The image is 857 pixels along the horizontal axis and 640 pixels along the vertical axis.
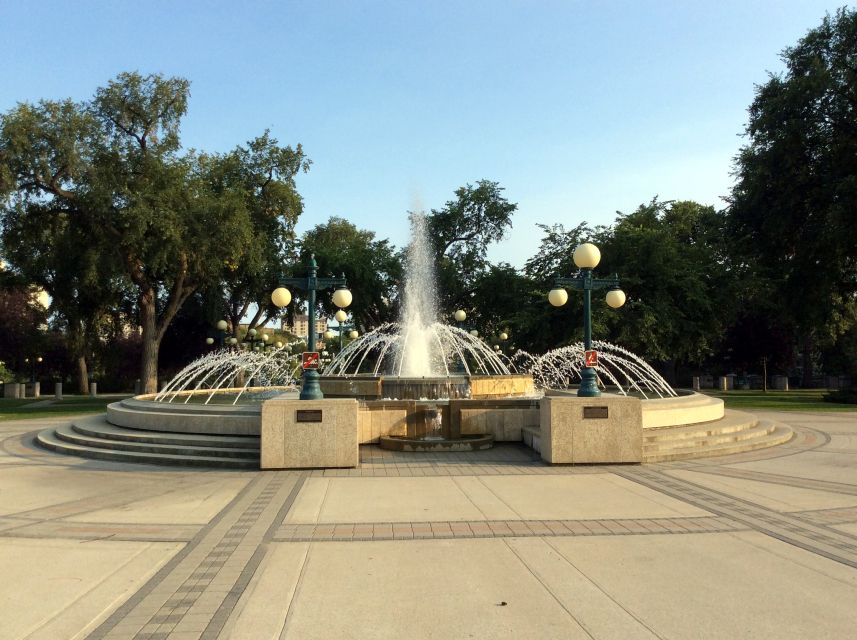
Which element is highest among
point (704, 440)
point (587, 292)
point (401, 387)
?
point (587, 292)

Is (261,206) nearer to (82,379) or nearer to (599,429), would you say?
(82,379)

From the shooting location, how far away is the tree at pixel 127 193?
94.8 feet

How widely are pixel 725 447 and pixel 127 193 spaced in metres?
27.7

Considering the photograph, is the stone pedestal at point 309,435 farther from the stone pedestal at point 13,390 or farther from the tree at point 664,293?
the stone pedestal at point 13,390

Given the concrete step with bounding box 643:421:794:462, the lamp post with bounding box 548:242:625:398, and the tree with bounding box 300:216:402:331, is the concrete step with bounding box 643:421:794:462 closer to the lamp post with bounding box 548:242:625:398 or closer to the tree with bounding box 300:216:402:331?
the lamp post with bounding box 548:242:625:398

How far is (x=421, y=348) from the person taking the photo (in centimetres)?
2294

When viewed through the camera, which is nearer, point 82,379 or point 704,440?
point 704,440

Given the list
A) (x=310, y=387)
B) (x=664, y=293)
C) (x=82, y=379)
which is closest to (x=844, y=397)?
(x=664, y=293)

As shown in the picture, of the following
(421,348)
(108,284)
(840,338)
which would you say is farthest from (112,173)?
(840,338)

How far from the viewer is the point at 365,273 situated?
40781mm

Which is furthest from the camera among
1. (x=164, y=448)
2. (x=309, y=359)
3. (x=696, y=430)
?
(x=696, y=430)

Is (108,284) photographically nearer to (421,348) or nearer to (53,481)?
(421,348)

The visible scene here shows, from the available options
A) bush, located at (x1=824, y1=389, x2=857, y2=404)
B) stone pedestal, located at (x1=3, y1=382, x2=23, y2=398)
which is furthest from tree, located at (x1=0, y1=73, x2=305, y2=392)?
bush, located at (x1=824, y1=389, x2=857, y2=404)

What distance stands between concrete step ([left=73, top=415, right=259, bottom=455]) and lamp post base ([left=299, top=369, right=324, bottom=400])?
1.47m
